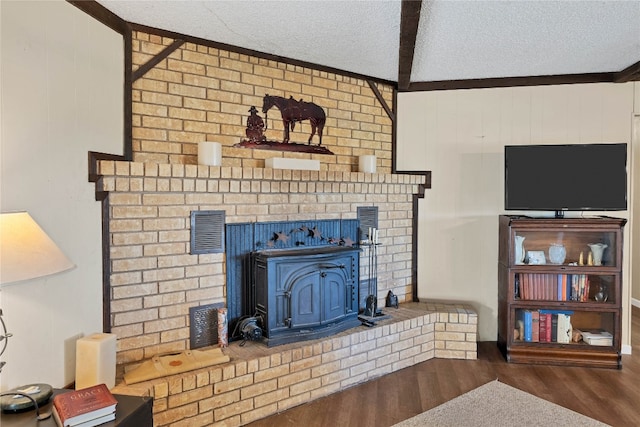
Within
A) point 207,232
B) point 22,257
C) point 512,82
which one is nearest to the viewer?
point 22,257

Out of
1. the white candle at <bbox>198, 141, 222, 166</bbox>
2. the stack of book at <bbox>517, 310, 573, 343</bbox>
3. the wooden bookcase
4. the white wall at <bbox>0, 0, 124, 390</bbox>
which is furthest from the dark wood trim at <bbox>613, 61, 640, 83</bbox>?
the white wall at <bbox>0, 0, 124, 390</bbox>

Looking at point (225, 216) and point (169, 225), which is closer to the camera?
point (169, 225)

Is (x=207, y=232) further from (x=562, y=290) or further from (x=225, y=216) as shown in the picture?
(x=562, y=290)

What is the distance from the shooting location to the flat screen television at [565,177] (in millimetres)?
3408

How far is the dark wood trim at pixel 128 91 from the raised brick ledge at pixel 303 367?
4.51 feet

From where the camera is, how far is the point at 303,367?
284cm

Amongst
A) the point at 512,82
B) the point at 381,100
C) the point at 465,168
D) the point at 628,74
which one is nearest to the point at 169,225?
the point at 381,100

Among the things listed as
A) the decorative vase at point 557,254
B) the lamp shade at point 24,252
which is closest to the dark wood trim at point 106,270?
the lamp shade at point 24,252

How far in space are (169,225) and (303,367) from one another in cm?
128

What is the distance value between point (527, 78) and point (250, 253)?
2.88 metres

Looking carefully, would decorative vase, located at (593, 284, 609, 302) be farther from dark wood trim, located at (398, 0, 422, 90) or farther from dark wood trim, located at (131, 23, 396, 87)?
dark wood trim, located at (131, 23, 396, 87)

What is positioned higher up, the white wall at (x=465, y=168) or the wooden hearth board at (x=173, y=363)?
the white wall at (x=465, y=168)

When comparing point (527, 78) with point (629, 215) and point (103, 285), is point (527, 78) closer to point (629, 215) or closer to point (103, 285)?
point (629, 215)

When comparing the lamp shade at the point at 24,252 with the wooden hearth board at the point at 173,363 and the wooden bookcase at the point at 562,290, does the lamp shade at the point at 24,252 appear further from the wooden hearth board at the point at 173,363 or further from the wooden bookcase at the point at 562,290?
the wooden bookcase at the point at 562,290
